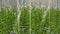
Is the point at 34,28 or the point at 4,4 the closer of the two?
the point at 34,28

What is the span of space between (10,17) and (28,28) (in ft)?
0.72

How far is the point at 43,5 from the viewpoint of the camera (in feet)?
6.78

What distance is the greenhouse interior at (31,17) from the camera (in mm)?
1994

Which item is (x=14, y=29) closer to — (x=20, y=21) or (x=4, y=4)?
(x=20, y=21)

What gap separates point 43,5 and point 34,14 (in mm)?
145

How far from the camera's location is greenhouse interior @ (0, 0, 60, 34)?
199 cm

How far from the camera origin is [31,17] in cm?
202

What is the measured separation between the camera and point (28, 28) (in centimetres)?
202

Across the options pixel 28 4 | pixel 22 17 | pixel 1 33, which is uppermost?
pixel 28 4

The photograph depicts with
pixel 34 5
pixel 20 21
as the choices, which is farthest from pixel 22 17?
pixel 34 5

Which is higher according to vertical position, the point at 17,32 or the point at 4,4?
the point at 4,4

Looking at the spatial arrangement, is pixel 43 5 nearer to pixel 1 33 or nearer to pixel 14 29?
pixel 14 29

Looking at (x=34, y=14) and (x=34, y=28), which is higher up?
(x=34, y=14)

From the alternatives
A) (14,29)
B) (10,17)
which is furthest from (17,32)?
(10,17)
